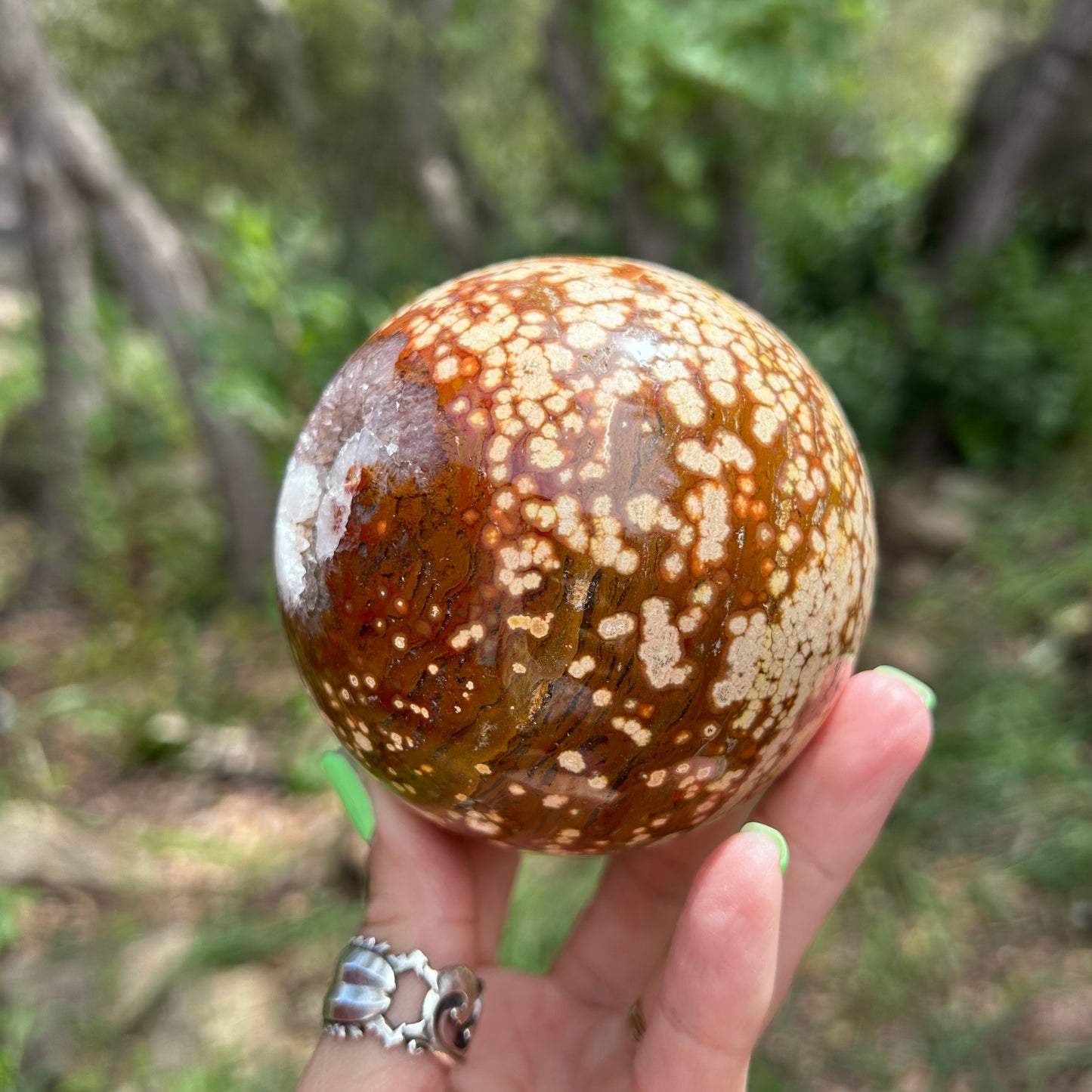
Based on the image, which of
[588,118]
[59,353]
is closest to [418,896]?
[59,353]

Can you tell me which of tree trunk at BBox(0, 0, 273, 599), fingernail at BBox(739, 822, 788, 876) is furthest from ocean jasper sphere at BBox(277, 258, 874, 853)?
tree trunk at BBox(0, 0, 273, 599)

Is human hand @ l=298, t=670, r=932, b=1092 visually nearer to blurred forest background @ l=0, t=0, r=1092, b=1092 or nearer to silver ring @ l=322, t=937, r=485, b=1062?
silver ring @ l=322, t=937, r=485, b=1062

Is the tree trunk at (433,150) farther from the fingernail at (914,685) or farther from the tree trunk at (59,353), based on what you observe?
the fingernail at (914,685)

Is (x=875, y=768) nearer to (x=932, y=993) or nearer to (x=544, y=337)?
(x=544, y=337)

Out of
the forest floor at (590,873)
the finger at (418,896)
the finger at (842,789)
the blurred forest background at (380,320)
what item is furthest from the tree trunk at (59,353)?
the finger at (842,789)

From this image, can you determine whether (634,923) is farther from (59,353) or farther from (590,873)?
(59,353)

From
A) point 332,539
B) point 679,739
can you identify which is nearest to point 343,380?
point 332,539
